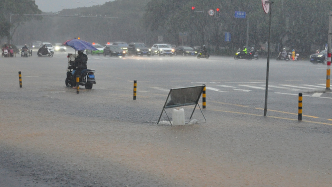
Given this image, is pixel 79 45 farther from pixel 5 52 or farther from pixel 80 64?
pixel 5 52

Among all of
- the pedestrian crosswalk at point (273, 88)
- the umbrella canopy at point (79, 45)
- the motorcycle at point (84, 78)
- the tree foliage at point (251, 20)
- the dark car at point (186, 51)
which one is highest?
the tree foliage at point (251, 20)

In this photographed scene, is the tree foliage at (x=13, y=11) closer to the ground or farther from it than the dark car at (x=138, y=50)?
farther from it

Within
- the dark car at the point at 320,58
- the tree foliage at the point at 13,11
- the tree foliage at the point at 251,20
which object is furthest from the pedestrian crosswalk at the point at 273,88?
the tree foliage at the point at 13,11

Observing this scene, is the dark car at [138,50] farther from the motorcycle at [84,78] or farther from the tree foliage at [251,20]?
the motorcycle at [84,78]

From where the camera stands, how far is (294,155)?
28.1ft

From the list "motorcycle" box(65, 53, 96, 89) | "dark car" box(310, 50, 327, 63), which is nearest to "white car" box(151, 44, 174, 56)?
"dark car" box(310, 50, 327, 63)

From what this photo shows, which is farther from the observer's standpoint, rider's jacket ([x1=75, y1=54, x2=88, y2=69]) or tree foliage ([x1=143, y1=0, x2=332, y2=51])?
tree foliage ([x1=143, y1=0, x2=332, y2=51])

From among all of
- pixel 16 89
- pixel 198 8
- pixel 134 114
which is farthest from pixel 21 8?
pixel 134 114

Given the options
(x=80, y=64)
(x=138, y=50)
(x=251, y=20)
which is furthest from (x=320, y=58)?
(x=80, y=64)

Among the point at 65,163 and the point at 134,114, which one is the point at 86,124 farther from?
the point at 65,163

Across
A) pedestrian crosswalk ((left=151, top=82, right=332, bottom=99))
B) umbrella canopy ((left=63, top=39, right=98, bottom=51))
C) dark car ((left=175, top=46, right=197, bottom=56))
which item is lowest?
dark car ((left=175, top=46, right=197, bottom=56))

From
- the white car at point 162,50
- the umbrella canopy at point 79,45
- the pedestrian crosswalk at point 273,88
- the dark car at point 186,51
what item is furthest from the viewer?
the dark car at point 186,51

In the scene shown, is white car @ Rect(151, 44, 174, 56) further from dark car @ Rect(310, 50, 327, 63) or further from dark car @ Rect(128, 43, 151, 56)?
dark car @ Rect(310, 50, 327, 63)

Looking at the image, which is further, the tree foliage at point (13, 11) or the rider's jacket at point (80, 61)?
the tree foliage at point (13, 11)
